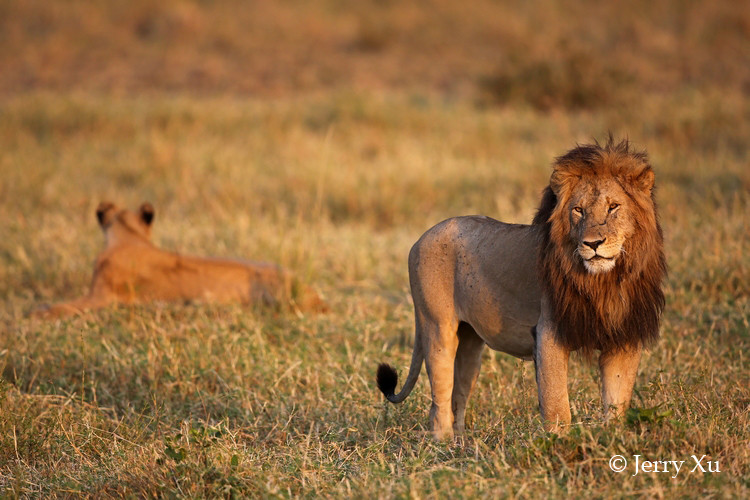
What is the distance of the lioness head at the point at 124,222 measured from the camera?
6.35m

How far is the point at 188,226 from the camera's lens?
767 cm

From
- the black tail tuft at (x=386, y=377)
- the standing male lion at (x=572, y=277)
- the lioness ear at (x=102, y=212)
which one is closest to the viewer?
the standing male lion at (x=572, y=277)

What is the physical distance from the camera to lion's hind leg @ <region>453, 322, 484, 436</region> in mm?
3719

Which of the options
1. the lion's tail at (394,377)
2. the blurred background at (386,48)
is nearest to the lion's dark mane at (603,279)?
the lion's tail at (394,377)

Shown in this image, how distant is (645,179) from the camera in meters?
3.00

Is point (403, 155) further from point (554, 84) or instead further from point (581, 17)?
point (581, 17)

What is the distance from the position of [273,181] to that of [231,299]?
3.27 meters

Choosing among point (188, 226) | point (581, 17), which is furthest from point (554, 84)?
point (581, 17)

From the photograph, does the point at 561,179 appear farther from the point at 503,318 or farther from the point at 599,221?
the point at 503,318

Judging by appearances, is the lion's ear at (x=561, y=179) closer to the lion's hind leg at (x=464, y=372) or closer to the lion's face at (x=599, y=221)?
the lion's face at (x=599, y=221)

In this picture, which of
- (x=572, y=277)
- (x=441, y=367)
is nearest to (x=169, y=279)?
(x=441, y=367)

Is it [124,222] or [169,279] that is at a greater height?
[124,222]

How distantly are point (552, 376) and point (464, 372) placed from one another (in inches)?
27.4

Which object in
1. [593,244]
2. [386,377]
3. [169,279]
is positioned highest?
[593,244]
